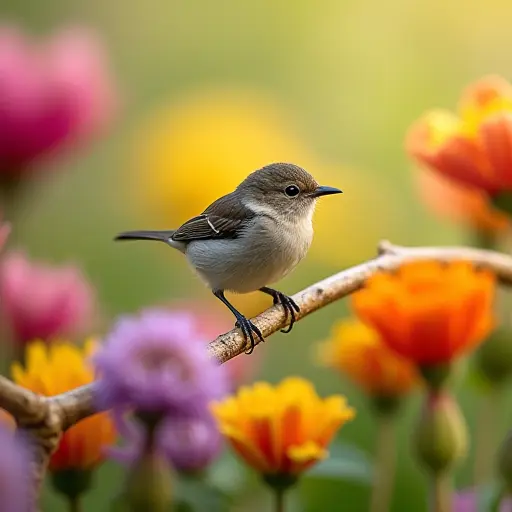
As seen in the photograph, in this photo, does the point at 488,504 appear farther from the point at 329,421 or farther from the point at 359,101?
the point at 359,101

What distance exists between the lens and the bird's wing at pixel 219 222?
1.65m

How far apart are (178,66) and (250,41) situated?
347 millimetres

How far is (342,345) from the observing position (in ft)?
4.42

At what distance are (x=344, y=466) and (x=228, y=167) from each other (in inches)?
56.0

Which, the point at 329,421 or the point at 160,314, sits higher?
the point at 160,314

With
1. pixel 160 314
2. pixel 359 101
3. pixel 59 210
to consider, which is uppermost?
pixel 160 314

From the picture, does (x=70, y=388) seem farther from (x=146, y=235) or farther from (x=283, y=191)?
(x=283, y=191)

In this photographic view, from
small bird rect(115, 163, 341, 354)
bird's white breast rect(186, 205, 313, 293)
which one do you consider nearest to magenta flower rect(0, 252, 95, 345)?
small bird rect(115, 163, 341, 354)

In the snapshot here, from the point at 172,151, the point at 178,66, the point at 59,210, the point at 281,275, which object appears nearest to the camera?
the point at 281,275

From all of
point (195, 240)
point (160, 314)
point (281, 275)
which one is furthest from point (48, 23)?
point (160, 314)

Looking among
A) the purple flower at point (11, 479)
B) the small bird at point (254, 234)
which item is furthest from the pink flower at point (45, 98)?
the purple flower at point (11, 479)

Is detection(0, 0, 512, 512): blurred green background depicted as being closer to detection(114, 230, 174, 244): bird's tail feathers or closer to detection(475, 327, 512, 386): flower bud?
detection(114, 230, 174, 244): bird's tail feathers

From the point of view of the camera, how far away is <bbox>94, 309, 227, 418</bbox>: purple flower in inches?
25.1

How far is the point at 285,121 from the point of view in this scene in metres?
3.01
